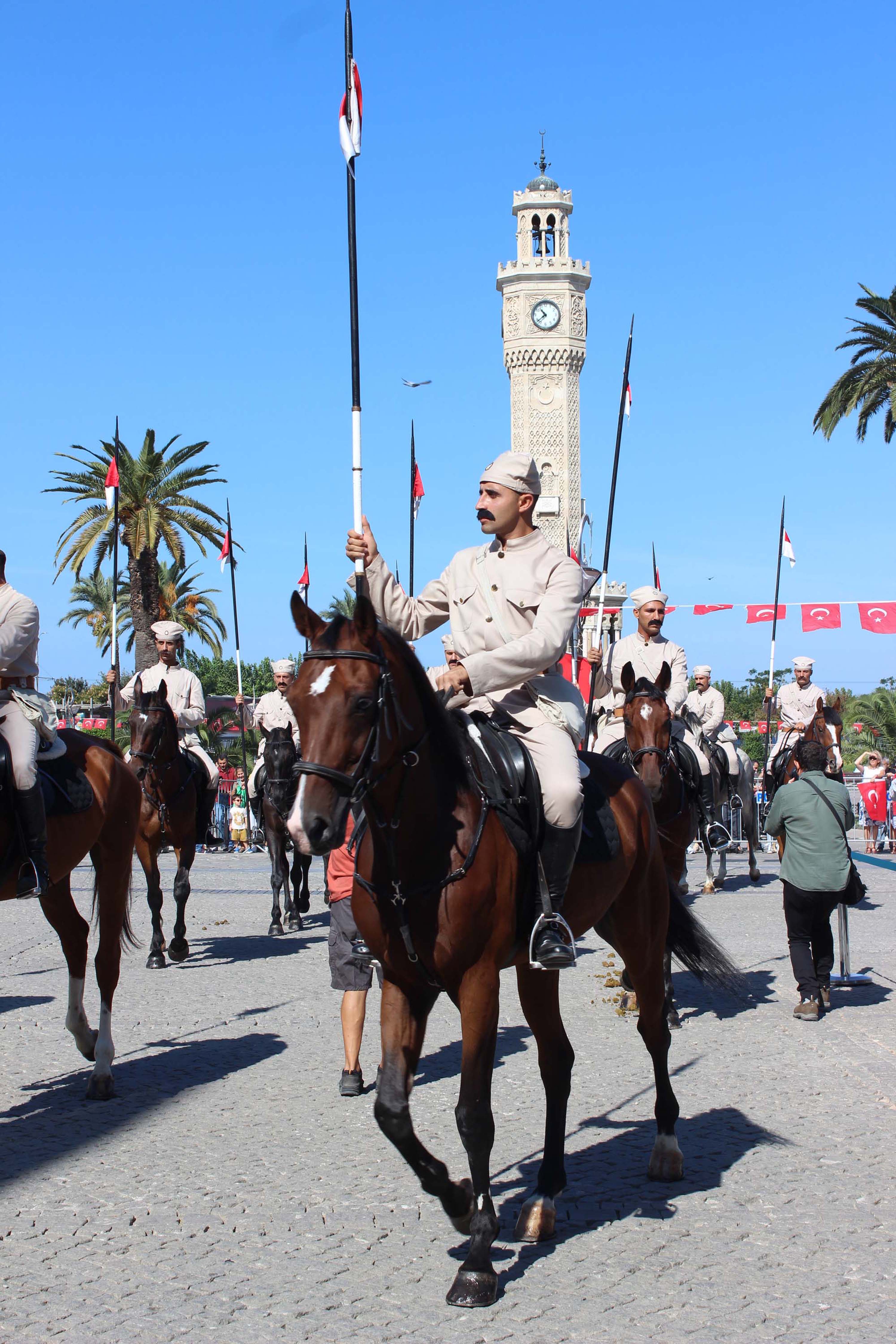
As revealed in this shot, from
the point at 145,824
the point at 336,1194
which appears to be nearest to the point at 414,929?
the point at 336,1194

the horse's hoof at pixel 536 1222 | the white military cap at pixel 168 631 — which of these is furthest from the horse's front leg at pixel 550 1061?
the white military cap at pixel 168 631

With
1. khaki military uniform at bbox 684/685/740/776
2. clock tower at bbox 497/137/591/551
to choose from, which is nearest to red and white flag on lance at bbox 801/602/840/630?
khaki military uniform at bbox 684/685/740/776

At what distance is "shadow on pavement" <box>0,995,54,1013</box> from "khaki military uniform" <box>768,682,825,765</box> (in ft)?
30.0

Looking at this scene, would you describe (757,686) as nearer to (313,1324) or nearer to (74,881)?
(74,881)

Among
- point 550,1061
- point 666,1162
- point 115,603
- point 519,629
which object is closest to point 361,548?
point 519,629

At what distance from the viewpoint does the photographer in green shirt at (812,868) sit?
10.2 meters

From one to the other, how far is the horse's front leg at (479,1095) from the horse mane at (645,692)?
5.80 m

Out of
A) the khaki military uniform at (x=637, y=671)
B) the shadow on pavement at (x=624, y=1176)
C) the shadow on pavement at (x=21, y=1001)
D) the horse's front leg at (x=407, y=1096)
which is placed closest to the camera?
the horse's front leg at (x=407, y=1096)

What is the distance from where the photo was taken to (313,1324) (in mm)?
4406

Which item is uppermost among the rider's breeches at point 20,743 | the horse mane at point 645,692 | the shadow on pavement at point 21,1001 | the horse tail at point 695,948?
the horse mane at point 645,692

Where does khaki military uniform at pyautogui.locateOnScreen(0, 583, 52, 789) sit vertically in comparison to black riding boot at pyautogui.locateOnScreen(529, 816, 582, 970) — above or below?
above

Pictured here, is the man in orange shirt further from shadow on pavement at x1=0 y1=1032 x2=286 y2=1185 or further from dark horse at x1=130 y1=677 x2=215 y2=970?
dark horse at x1=130 y1=677 x2=215 y2=970

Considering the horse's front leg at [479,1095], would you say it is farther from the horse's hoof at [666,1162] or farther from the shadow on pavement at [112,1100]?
the shadow on pavement at [112,1100]

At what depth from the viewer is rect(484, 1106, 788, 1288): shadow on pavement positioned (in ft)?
17.8
